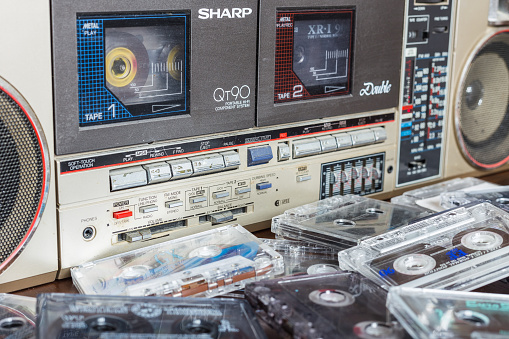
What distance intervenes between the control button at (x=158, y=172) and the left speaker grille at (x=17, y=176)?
0.76 feet

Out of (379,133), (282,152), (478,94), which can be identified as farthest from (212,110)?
(478,94)

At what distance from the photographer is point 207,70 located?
165cm

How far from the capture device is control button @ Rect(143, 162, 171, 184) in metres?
1.59

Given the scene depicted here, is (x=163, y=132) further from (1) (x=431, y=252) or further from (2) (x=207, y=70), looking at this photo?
(1) (x=431, y=252)

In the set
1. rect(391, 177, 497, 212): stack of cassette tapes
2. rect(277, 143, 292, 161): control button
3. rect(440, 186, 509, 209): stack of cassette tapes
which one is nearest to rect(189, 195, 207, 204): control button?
rect(277, 143, 292, 161): control button

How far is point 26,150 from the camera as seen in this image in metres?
1.44

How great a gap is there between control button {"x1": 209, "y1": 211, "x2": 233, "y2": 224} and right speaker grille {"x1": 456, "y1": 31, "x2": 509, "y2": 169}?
2.67 feet

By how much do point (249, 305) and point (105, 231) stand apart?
396 millimetres

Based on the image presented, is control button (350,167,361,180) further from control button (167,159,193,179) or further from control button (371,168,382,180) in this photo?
control button (167,159,193,179)

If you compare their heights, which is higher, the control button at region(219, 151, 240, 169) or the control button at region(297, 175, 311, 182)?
the control button at region(219, 151, 240, 169)

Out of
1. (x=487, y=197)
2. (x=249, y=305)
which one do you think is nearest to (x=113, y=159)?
(x=249, y=305)

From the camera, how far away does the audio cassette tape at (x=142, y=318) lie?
125 centimetres

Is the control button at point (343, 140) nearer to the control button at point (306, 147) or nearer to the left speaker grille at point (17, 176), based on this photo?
the control button at point (306, 147)

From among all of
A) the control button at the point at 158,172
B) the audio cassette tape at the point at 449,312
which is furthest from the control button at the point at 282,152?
the audio cassette tape at the point at 449,312
